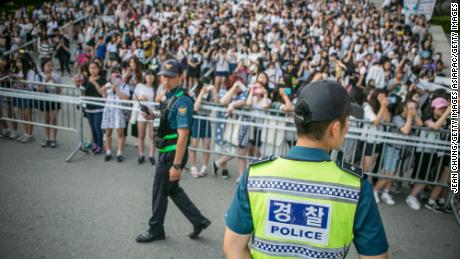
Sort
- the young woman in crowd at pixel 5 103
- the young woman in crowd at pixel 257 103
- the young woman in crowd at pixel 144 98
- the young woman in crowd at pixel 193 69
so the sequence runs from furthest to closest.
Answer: the young woman in crowd at pixel 193 69 → the young woman in crowd at pixel 5 103 → the young woman in crowd at pixel 144 98 → the young woman in crowd at pixel 257 103

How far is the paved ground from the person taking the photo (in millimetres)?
3973

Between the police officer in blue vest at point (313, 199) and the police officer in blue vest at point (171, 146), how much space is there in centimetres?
220

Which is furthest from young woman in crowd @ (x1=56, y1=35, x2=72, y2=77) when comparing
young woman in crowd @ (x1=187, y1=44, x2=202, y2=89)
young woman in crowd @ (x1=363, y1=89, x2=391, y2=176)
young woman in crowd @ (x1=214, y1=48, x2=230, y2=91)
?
young woman in crowd @ (x1=363, y1=89, x2=391, y2=176)

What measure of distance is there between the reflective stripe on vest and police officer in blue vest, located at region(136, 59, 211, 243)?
7.33 ft

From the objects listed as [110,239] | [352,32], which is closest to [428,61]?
[352,32]

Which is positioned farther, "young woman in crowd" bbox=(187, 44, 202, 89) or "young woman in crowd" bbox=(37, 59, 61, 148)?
"young woman in crowd" bbox=(187, 44, 202, 89)

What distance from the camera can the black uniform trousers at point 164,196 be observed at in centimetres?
393

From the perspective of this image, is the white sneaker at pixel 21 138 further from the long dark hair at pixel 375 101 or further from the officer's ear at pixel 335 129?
the officer's ear at pixel 335 129

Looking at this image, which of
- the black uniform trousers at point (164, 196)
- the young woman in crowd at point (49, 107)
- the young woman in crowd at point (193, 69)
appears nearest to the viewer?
the black uniform trousers at point (164, 196)

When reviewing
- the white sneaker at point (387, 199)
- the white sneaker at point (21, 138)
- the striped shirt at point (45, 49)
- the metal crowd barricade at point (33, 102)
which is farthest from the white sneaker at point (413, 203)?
the striped shirt at point (45, 49)

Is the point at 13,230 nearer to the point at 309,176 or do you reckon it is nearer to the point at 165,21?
the point at 309,176

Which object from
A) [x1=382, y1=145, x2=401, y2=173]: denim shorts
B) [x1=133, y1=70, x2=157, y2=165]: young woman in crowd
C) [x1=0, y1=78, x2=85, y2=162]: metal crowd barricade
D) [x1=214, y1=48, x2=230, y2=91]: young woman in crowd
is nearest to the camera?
[x1=382, y1=145, x2=401, y2=173]: denim shorts

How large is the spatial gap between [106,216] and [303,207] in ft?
12.0

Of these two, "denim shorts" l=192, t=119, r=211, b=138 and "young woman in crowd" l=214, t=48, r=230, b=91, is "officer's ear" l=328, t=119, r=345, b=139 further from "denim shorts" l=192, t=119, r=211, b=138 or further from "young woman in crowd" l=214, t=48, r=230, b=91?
"young woman in crowd" l=214, t=48, r=230, b=91
